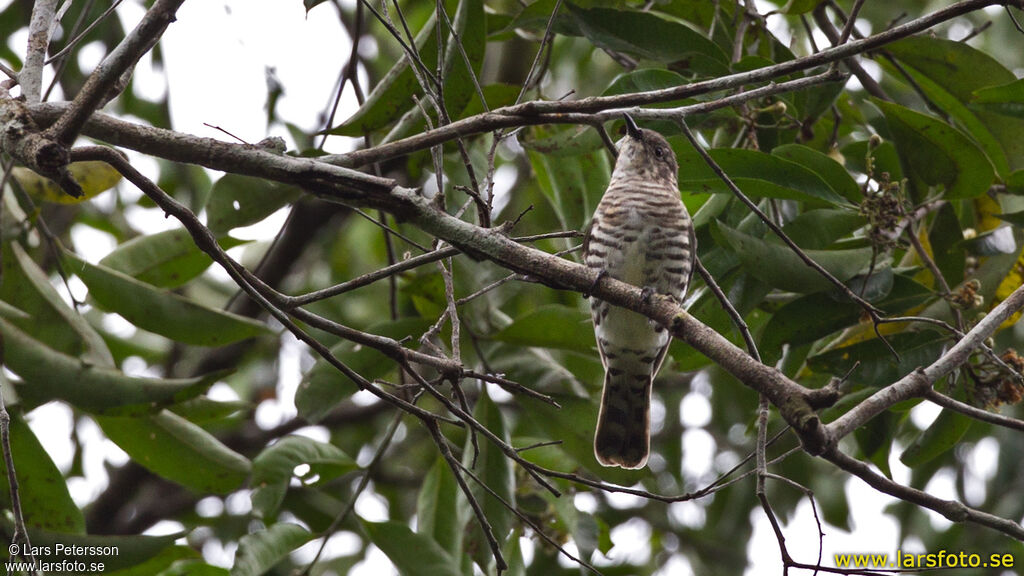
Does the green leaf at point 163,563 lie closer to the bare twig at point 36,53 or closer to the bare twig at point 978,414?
the bare twig at point 36,53

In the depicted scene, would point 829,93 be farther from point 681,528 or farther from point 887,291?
point 681,528

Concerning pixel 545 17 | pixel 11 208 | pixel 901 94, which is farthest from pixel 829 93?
pixel 11 208

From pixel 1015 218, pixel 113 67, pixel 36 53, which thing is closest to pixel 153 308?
pixel 36 53

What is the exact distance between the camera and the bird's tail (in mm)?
3455

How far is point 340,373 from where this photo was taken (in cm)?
326

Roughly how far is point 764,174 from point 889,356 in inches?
27.4

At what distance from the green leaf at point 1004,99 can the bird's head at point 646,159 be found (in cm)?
121

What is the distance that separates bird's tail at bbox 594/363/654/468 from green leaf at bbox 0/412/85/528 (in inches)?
69.7

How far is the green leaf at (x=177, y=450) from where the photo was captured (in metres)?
3.21

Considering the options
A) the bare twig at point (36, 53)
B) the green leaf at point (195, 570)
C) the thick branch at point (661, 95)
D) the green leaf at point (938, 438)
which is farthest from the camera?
the green leaf at point (195, 570)

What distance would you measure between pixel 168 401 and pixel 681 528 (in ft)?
11.5

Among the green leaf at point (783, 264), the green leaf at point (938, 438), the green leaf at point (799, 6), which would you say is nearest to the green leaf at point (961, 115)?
A: the green leaf at point (799, 6)

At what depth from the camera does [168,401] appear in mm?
2984

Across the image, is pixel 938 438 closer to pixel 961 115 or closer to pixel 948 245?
pixel 948 245
